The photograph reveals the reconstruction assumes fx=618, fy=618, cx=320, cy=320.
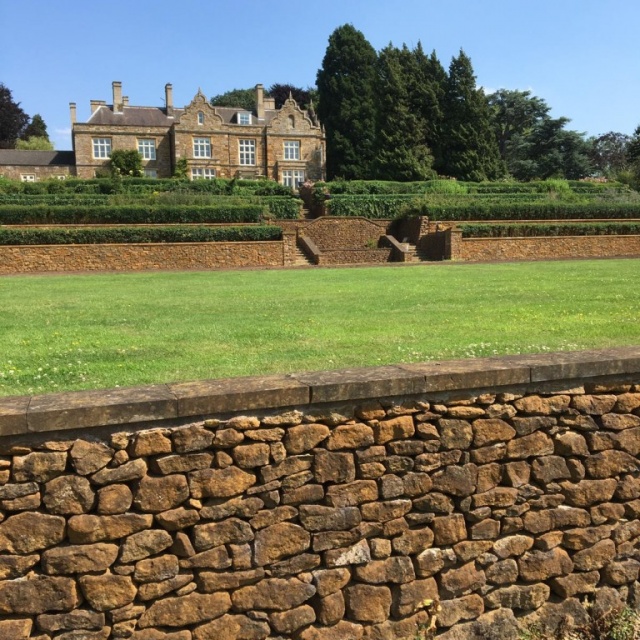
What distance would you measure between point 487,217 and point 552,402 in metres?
24.6

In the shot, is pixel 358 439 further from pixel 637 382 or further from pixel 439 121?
pixel 439 121

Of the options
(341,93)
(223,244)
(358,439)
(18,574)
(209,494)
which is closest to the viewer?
(18,574)

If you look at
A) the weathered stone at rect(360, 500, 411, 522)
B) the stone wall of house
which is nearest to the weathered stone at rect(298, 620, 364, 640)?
the stone wall of house

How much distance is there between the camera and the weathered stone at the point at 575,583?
13.8ft

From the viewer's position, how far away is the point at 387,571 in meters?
3.76

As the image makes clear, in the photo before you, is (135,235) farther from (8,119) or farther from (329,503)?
(8,119)

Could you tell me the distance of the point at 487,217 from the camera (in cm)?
2742

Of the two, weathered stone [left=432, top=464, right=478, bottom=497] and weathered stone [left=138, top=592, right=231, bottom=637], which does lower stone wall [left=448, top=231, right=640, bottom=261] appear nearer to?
weathered stone [left=432, top=464, right=478, bottom=497]

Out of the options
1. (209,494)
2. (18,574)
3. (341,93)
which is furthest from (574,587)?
(341,93)

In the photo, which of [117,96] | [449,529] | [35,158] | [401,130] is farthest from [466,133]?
[449,529]

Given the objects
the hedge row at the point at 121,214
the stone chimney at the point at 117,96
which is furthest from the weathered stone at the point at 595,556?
the stone chimney at the point at 117,96

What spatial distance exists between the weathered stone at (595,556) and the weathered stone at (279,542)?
1994 mm

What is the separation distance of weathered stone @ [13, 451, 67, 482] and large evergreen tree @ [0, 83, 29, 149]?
7209cm

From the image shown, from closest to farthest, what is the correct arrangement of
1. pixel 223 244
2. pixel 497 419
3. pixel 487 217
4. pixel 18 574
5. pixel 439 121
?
pixel 18 574, pixel 497 419, pixel 223 244, pixel 487 217, pixel 439 121
